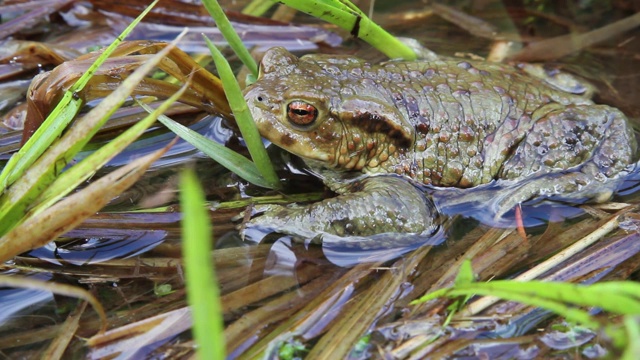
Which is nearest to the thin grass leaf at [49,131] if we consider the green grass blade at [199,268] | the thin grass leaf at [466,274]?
the green grass blade at [199,268]

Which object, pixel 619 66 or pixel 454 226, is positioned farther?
pixel 619 66

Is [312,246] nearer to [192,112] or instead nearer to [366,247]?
[366,247]

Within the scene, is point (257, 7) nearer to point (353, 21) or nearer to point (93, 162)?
point (353, 21)

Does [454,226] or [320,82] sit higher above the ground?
[320,82]

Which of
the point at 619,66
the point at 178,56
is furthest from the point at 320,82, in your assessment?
the point at 619,66

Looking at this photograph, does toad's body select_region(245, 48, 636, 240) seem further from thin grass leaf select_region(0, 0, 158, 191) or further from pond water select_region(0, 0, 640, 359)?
thin grass leaf select_region(0, 0, 158, 191)

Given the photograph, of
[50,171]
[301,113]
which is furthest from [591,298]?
[50,171]

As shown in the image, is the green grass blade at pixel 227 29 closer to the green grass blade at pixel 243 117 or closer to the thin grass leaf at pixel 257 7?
the green grass blade at pixel 243 117
